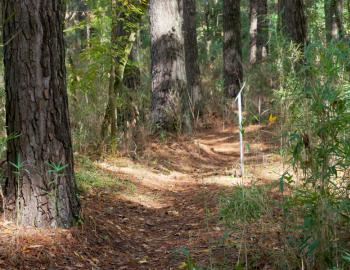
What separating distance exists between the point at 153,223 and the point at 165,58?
457cm

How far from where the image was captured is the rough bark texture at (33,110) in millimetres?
3762

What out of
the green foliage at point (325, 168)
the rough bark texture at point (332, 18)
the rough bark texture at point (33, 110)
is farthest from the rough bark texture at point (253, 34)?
the green foliage at point (325, 168)

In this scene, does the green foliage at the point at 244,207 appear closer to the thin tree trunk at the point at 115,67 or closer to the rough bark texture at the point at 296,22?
the thin tree trunk at the point at 115,67

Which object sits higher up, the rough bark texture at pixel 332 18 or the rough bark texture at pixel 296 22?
the rough bark texture at pixel 332 18

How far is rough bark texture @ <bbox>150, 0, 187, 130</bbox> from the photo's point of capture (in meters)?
8.75

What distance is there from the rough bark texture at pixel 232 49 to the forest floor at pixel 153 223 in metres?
5.11

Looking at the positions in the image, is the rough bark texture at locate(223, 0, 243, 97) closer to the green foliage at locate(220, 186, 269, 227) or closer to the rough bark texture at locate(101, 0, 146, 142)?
the rough bark texture at locate(101, 0, 146, 142)

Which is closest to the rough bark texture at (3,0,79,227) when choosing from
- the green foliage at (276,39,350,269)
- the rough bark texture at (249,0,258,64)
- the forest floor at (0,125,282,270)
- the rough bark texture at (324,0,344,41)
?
the forest floor at (0,125,282,270)

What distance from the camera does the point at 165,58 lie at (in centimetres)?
895

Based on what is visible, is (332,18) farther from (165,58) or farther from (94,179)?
(94,179)

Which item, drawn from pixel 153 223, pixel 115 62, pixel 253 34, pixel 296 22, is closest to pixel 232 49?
pixel 296 22

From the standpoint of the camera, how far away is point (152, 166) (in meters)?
7.11

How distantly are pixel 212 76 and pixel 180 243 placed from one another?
13.2 meters

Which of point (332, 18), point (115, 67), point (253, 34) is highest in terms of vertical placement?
point (332, 18)
